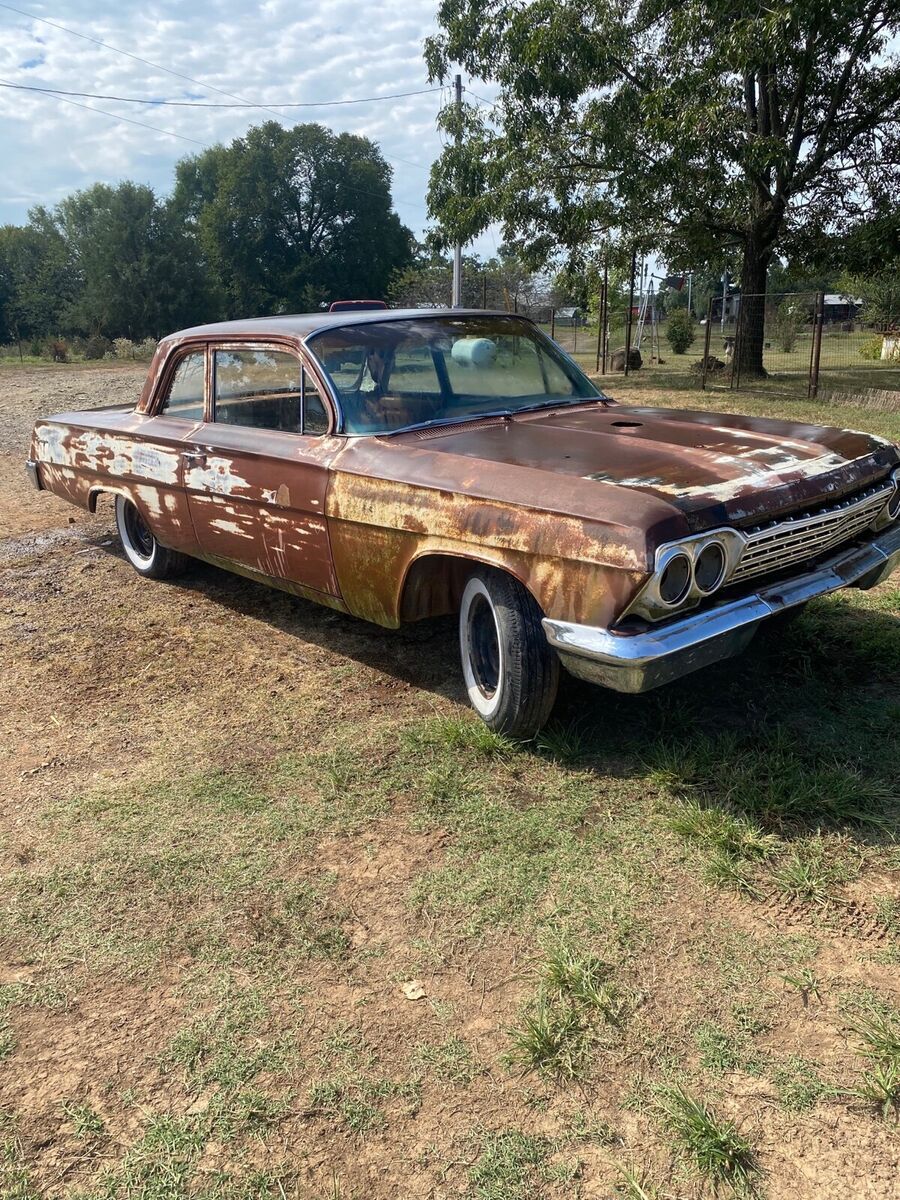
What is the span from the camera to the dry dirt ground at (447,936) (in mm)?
1826

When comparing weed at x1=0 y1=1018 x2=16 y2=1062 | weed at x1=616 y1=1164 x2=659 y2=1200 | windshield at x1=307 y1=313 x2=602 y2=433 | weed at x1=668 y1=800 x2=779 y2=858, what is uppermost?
windshield at x1=307 y1=313 x2=602 y2=433

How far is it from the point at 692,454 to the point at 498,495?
0.74 meters

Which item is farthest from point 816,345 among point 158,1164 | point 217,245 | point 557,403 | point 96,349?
point 217,245

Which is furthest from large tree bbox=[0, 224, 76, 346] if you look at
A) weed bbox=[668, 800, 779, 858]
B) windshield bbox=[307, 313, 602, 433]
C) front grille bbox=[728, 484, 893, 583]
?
weed bbox=[668, 800, 779, 858]

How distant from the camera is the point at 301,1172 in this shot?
180 centimetres

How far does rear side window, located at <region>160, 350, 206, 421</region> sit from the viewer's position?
15.4 feet

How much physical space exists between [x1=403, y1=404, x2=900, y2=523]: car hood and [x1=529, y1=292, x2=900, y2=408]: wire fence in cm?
998

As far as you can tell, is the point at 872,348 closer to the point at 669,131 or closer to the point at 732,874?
the point at 669,131

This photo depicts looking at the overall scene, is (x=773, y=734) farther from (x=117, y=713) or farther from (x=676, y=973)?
(x=117, y=713)

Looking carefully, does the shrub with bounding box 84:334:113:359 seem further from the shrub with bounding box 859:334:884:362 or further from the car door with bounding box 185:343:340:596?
the car door with bounding box 185:343:340:596

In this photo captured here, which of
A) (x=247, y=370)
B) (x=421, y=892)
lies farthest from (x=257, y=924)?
(x=247, y=370)

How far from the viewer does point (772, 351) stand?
72.1 ft

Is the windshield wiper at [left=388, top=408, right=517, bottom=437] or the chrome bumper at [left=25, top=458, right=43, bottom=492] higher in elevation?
the windshield wiper at [left=388, top=408, right=517, bottom=437]

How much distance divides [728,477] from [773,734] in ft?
3.08
